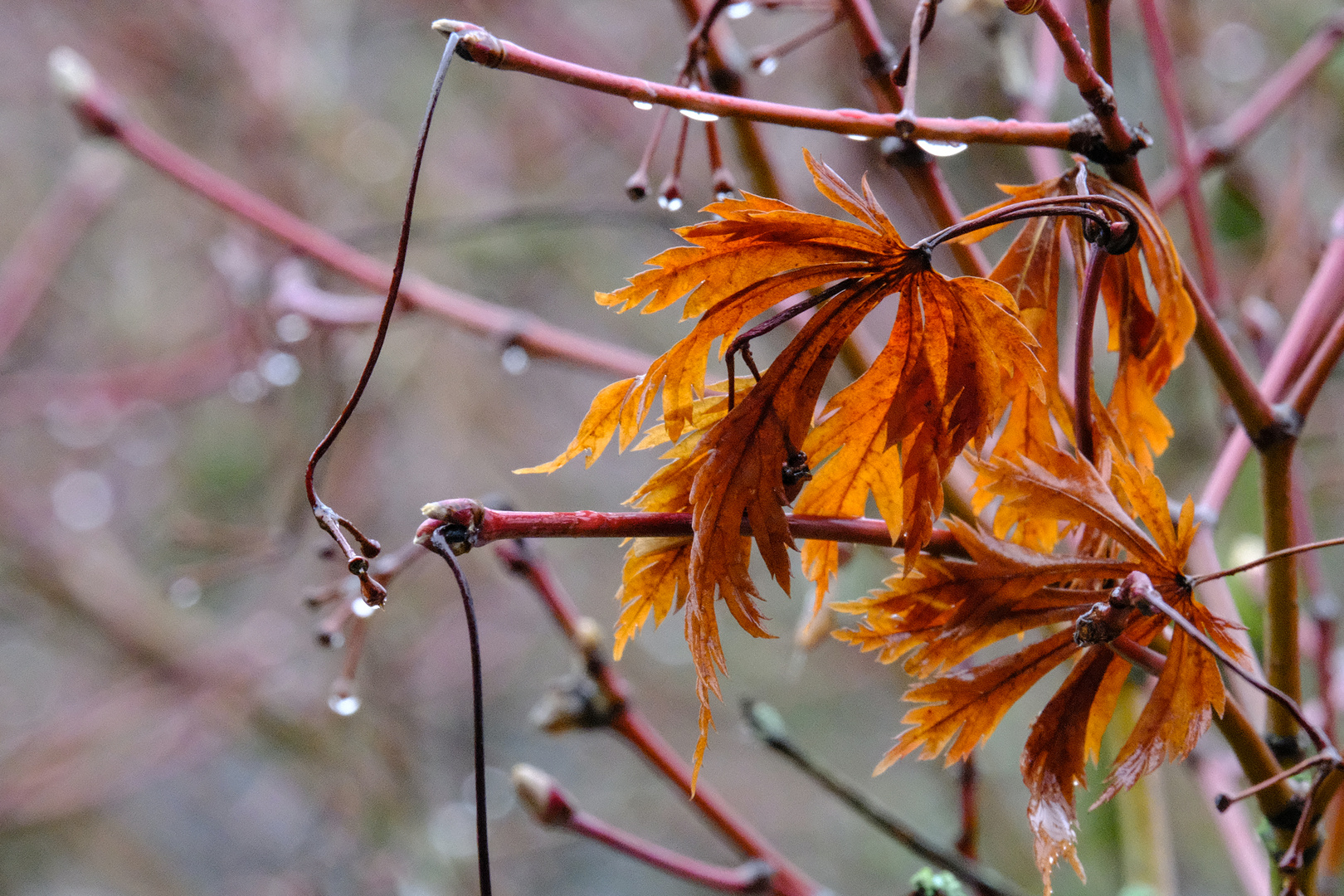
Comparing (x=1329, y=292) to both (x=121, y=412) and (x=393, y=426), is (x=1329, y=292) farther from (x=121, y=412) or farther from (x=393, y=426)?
(x=393, y=426)

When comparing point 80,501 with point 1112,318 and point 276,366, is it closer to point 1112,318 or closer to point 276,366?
point 276,366

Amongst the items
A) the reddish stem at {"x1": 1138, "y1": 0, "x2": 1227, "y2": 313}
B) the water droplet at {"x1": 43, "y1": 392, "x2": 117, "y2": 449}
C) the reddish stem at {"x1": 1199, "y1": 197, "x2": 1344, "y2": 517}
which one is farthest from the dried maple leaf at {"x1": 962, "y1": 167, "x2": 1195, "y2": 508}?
the water droplet at {"x1": 43, "y1": 392, "x2": 117, "y2": 449}

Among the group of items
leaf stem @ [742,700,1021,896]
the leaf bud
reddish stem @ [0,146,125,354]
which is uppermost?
reddish stem @ [0,146,125,354]

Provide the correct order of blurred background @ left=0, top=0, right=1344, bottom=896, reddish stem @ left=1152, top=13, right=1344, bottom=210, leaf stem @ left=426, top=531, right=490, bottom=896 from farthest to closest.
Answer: blurred background @ left=0, top=0, right=1344, bottom=896, reddish stem @ left=1152, top=13, right=1344, bottom=210, leaf stem @ left=426, top=531, right=490, bottom=896

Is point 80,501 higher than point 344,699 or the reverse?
higher

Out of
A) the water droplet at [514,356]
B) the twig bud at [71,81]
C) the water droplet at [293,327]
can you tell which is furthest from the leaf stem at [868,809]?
the twig bud at [71,81]

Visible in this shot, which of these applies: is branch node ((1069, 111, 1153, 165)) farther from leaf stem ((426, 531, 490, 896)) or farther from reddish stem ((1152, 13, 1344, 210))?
reddish stem ((1152, 13, 1344, 210))

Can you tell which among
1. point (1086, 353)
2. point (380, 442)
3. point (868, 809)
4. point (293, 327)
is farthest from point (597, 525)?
point (380, 442)
